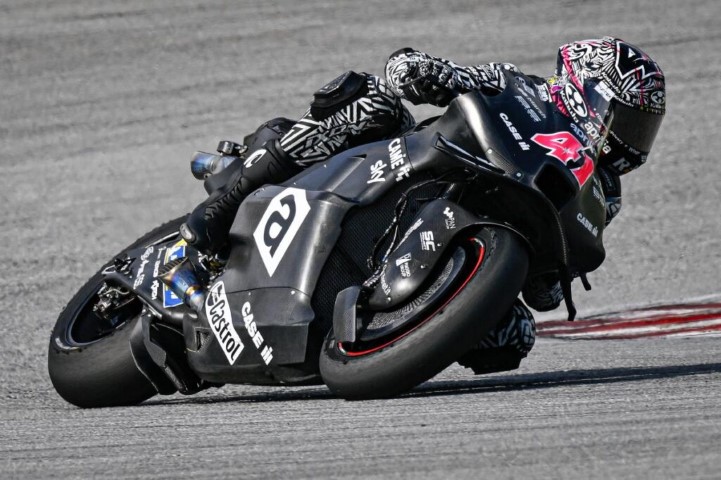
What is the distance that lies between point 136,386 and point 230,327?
72 centimetres

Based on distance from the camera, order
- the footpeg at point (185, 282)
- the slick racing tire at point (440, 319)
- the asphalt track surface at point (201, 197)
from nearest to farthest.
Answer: the asphalt track surface at point (201, 197) < the slick racing tire at point (440, 319) < the footpeg at point (185, 282)

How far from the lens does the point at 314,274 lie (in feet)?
14.5

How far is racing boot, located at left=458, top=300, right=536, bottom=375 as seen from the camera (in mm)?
4711

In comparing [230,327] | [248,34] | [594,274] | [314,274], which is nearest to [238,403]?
[230,327]

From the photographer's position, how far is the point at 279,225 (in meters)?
4.62

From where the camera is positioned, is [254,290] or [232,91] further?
[232,91]

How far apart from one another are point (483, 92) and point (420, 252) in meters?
0.73

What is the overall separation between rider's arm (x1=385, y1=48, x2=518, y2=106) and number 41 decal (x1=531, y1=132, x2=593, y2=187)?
31cm

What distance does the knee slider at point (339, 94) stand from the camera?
4582 mm

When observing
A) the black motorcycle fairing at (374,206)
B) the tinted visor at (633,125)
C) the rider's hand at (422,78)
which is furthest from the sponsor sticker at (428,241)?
the tinted visor at (633,125)

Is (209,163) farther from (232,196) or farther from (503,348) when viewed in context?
(503,348)

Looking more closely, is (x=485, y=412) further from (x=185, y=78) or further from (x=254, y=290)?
(x=185, y=78)

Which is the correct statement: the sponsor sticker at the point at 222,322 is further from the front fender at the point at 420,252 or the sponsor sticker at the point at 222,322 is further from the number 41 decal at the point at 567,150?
the number 41 decal at the point at 567,150

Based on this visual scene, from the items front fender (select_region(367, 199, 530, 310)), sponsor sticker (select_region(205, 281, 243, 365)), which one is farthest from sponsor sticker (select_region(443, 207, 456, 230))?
sponsor sticker (select_region(205, 281, 243, 365))
